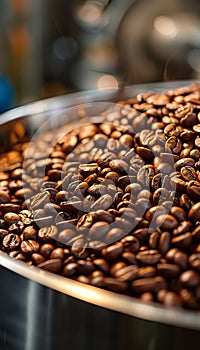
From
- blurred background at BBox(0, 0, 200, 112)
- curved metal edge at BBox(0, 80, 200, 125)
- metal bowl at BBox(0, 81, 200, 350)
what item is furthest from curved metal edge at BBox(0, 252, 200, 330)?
blurred background at BBox(0, 0, 200, 112)

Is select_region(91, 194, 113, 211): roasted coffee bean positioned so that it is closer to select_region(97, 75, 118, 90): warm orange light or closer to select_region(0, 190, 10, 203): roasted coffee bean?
select_region(0, 190, 10, 203): roasted coffee bean

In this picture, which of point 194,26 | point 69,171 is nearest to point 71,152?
point 69,171

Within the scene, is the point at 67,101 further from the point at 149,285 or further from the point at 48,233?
the point at 149,285

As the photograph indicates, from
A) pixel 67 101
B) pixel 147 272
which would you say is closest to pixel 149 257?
pixel 147 272

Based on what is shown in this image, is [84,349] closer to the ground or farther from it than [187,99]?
closer to the ground

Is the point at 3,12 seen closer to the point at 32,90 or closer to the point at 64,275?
the point at 32,90

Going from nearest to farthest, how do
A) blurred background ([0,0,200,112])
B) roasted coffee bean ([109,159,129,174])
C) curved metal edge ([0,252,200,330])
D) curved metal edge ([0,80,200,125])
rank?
curved metal edge ([0,252,200,330])
roasted coffee bean ([109,159,129,174])
curved metal edge ([0,80,200,125])
blurred background ([0,0,200,112])
